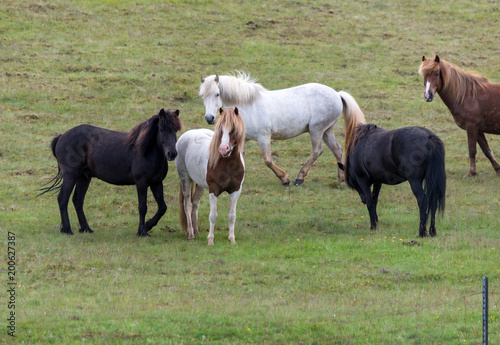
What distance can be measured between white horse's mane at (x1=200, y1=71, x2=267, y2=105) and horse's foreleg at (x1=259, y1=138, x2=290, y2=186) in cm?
110

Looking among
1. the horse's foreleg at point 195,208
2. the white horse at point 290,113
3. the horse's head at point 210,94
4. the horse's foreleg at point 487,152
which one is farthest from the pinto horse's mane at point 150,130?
the horse's foreleg at point 487,152

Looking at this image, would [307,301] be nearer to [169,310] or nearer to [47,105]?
[169,310]

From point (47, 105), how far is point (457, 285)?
15.8 metres

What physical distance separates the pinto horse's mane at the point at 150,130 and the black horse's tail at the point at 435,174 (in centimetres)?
451

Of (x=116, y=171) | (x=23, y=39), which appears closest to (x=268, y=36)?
(x=23, y=39)

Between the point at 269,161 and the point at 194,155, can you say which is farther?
the point at 269,161

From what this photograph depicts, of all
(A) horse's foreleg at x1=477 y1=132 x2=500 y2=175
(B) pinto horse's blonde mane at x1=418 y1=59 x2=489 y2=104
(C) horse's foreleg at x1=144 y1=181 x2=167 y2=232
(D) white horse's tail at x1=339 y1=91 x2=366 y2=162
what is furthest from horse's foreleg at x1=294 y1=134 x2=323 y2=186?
(C) horse's foreleg at x1=144 y1=181 x2=167 y2=232

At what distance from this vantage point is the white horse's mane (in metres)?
13.4

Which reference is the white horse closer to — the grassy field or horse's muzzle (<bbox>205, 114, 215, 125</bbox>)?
the grassy field

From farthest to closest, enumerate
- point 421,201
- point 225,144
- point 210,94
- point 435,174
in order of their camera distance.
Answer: point 210,94 < point 421,201 < point 435,174 < point 225,144

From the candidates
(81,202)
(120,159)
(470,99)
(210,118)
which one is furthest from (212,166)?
(470,99)

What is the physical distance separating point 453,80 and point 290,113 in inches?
167

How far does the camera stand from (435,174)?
10.5 m

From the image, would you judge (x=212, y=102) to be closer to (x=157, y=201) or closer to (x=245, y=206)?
(x=245, y=206)
